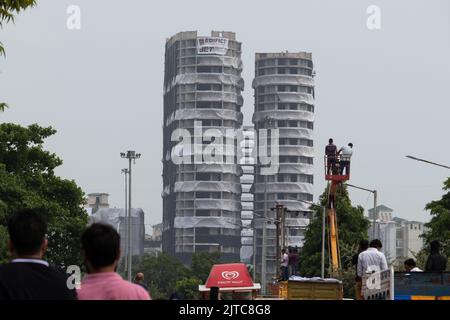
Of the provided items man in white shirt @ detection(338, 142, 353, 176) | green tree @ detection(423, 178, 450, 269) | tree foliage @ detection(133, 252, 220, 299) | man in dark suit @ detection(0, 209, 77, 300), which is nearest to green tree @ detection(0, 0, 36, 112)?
man in dark suit @ detection(0, 209, 77, 300)

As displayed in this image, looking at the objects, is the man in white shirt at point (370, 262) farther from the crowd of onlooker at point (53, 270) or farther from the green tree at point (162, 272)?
the green tree at point (162, 272)

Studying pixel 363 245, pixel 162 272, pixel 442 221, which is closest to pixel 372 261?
pixel 363 245

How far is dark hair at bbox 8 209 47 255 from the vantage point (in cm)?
906

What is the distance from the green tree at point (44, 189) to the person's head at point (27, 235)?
51.9 metres

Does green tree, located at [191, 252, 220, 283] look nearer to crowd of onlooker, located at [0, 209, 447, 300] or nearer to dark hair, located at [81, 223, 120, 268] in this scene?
crowd of onlooker, located at [0, 209, 447, 300]

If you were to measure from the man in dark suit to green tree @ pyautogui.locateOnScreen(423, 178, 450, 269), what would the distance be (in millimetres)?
61712

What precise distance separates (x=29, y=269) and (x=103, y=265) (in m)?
0.51

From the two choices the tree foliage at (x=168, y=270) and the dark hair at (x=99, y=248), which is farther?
the tree foliage at (x=168, y=270)

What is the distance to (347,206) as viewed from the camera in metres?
91.4

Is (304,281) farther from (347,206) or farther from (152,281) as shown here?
(152,281)

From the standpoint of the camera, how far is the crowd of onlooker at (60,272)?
28.5 ft

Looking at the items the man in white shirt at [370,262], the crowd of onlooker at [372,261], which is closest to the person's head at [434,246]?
Result: the crowd of onlooker at [372,261]

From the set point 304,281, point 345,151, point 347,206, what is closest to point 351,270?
point 345,151
